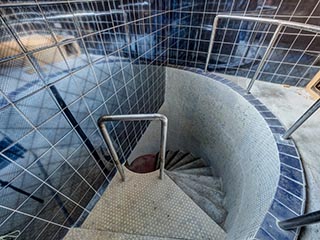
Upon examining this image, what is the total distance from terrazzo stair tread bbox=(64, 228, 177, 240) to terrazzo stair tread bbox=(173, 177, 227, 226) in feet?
1.65

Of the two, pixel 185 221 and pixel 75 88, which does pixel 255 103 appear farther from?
pixel 75 88

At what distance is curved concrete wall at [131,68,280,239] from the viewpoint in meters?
1.17

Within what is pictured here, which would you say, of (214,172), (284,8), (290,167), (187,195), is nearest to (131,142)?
(187,195)

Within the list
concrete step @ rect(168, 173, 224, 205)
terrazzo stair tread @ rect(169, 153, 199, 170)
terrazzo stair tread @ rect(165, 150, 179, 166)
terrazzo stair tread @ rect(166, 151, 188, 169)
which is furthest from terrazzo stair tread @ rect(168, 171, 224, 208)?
terrazzo stair tread @ rect(165, 150, 179, 166)

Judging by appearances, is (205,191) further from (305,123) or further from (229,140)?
(305,123)

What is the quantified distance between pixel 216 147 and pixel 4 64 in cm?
236

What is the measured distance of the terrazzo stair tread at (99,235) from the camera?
1.39m

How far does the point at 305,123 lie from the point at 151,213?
1.69m

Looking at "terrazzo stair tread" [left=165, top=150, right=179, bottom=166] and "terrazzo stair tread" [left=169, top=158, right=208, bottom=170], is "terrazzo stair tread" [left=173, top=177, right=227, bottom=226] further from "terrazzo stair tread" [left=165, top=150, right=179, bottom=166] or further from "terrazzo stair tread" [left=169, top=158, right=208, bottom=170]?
"terrazzo stair tread" [left=165, top=150, right=179, bottom=166]

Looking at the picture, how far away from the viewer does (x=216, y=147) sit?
2.33m

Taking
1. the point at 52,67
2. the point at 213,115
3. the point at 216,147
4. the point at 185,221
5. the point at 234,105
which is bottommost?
the point at 216,147

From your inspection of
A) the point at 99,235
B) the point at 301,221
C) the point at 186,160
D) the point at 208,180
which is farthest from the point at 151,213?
the point at 186,160

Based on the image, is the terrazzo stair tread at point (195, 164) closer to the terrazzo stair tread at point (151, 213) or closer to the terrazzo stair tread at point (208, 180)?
the terrazzo stair tread at point (208, 180)

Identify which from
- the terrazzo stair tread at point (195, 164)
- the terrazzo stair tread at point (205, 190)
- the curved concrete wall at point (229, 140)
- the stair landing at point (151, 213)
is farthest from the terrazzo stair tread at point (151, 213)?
the terrazzo stair tread at point (195, 164)
